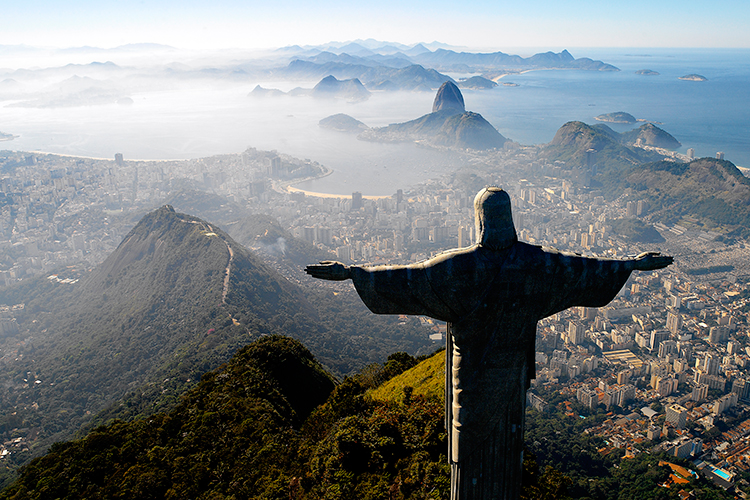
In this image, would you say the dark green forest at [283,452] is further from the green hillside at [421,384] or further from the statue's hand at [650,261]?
the statue's hand at [650,261]

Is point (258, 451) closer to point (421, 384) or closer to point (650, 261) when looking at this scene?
point (421, 384)

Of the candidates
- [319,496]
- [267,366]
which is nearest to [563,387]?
[267,366]

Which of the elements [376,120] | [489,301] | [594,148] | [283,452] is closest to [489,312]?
[489,301]

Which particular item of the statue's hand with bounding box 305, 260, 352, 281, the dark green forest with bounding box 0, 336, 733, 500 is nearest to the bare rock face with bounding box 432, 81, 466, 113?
the dark green forest with bounding box 0, 336, 733, 500

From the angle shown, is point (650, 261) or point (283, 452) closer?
point (650, 261)

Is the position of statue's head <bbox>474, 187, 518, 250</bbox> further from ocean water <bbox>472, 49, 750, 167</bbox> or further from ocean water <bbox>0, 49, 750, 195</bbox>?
ocean water <bbox>472, 49, 750, 167</bbox>

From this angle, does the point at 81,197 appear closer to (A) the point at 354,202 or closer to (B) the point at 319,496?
(A) the point at 354,202
